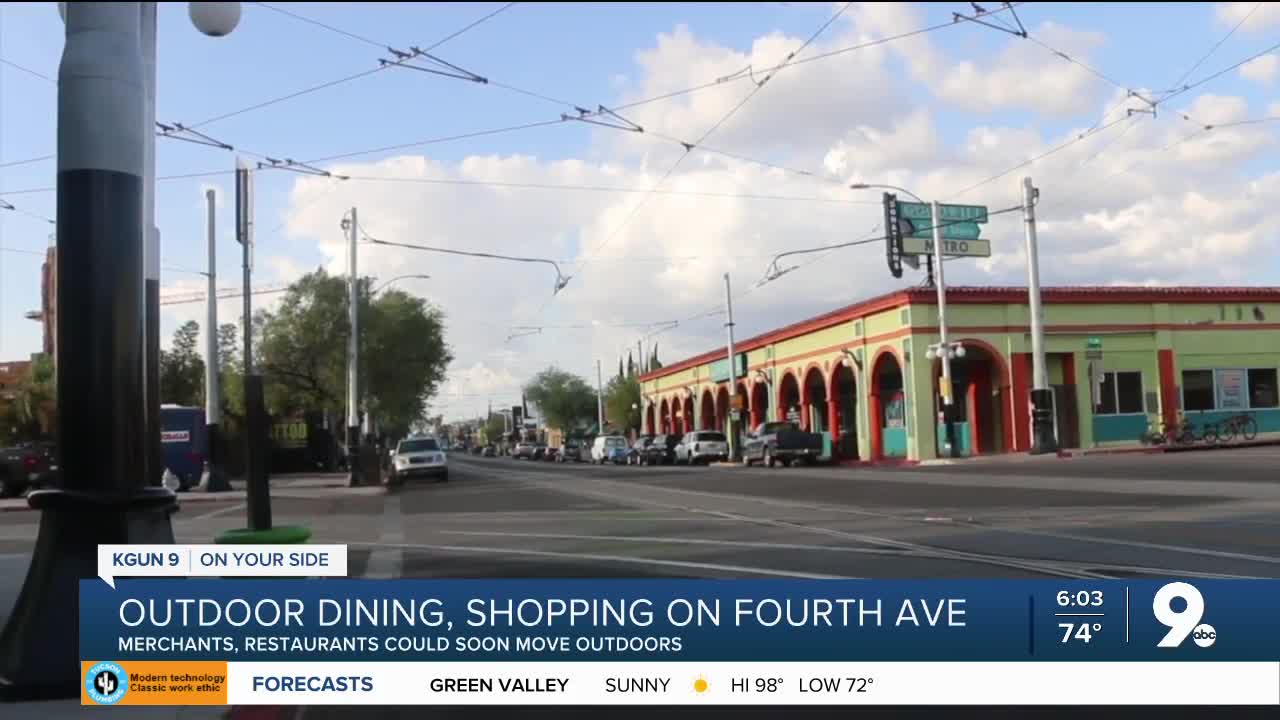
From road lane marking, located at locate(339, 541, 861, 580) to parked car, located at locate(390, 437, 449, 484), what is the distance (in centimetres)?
2652

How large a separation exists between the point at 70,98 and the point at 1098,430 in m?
43.5

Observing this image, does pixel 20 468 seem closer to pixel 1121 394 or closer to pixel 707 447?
pixel 707 447

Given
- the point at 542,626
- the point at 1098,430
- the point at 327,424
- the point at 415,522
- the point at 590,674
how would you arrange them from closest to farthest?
the point at 590,674 < the point at 542,626 < the point at 415,522 < the point at 1098,430 < the point at 327,424

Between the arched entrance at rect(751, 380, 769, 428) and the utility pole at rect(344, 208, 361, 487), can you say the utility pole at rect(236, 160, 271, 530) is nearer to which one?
the utility pole at rect(344, 208, 361, 487)

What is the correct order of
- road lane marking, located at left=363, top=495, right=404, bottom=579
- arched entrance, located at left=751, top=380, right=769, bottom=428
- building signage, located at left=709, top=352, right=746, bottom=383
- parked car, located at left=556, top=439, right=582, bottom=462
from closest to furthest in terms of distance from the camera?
road lane marking, located at left=363, top=495, right=404, bottom=579
arched entrance, located at left=751, top=380, right=769, bottom=428
building signage, located at left=709, top=352, right=746, bottom=383
parked car, located at left=556, top=439, right=582, bottom=462

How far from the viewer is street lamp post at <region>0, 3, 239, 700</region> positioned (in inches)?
251

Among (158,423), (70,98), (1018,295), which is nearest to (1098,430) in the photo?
(1018,295)

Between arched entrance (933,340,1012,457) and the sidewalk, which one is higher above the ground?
arched entrance (933,340,1012,457)

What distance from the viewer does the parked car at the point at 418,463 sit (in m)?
41.7

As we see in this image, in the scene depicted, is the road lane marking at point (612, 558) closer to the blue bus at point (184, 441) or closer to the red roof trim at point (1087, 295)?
the blue bus at point (184, 441)

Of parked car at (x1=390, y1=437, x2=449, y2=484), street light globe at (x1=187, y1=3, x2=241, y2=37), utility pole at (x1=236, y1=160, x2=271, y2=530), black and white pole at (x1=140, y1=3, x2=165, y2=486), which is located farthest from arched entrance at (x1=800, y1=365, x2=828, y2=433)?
street light globe at (x1=187, y1=3, x2=241, y2=37)

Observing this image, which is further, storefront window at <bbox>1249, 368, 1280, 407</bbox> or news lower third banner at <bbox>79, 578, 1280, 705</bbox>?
storefront window at <bbox>1249, 368, 1280, 407</bbox>

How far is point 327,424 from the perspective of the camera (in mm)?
58375

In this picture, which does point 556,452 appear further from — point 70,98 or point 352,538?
point 70,98
